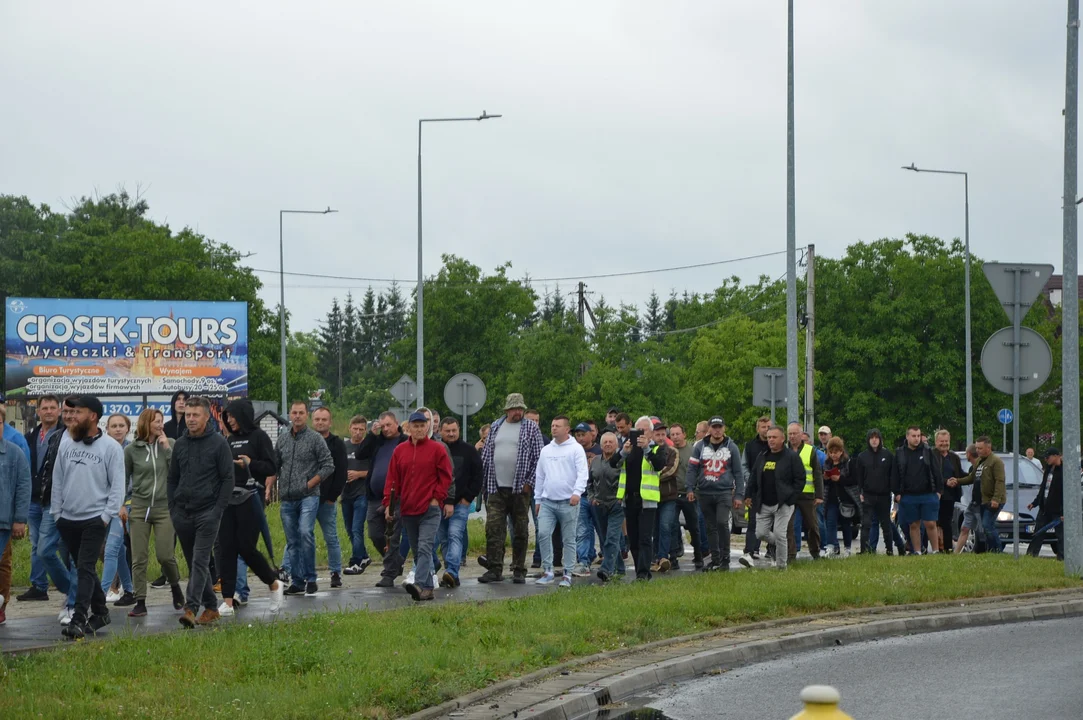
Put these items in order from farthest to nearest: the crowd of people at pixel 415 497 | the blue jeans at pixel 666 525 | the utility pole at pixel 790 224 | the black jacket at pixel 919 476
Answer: the utility pole at pixel 790 224, the black jacket at pixel 919 476, the blue jeans at pixel 666 525, the crowd of people at pixel 415 497

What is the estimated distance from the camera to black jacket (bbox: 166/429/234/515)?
1204 cm

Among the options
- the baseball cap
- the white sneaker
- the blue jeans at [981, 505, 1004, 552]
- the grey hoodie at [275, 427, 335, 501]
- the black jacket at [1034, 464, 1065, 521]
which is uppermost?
the baseball cap

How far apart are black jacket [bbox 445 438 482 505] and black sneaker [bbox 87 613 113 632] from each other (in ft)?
16.2

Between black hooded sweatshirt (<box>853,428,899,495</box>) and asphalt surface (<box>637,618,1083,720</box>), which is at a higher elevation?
black hooded sweatshirt (<box>853,428,899,495</box>)

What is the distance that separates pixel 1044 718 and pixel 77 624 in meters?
6.96

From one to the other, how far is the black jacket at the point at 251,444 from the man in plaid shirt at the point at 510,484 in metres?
3.60

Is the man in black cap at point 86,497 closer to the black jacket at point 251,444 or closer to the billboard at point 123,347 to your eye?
the black jacket at point 251,444

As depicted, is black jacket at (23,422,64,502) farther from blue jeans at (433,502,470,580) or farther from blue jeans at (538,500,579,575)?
blue jeans at (538,500,579,575)

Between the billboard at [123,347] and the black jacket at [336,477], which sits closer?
the black jacket at [336,477]

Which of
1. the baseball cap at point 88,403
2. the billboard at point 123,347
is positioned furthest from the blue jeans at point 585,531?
the billboard at point 123,347

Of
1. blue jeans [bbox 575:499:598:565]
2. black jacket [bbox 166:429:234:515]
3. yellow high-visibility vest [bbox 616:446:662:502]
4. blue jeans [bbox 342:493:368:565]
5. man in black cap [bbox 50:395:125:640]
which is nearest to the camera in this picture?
man in black cap [bbox 50:395:125:640]

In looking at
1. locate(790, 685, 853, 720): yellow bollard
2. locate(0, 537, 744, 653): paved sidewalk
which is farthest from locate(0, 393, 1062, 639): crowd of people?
locate(790, 685, 853, 720): yellow bollard

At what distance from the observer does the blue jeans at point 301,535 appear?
14.9 meters

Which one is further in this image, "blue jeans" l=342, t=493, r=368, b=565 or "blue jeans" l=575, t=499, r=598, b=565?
"blue jeans" l=575, t=499, r=598, b=565
